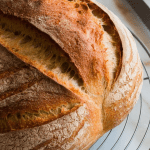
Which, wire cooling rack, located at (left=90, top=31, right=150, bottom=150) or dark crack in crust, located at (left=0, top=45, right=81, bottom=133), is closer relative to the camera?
dark crack in crust, located at (left=0, top=45, right=81, bottom=133)

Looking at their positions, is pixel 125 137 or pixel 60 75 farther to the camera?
pixel 125 137

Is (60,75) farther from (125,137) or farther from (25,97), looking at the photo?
(125,137)

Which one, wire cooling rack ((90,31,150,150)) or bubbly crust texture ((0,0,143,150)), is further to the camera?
wire cooling rack ((90,31,150,150))

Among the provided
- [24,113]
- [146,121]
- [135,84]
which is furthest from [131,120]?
[24,113]

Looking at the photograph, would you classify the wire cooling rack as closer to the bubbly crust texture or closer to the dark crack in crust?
the bubbly crust texture

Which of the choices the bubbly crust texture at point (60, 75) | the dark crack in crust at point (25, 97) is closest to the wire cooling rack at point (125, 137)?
the bubbly crust texture at point (60, 75)

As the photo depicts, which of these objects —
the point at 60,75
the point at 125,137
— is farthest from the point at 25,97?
the point at 125,137

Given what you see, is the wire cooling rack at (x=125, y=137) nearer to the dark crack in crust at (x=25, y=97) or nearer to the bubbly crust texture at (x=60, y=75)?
the bubbly crust texture at (x=60, y=75)

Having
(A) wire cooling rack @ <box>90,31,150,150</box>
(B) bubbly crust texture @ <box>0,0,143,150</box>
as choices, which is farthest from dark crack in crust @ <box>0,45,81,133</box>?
(A) wire cooling rack @ <box>90,31,150,150</box>

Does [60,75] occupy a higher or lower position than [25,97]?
higher
